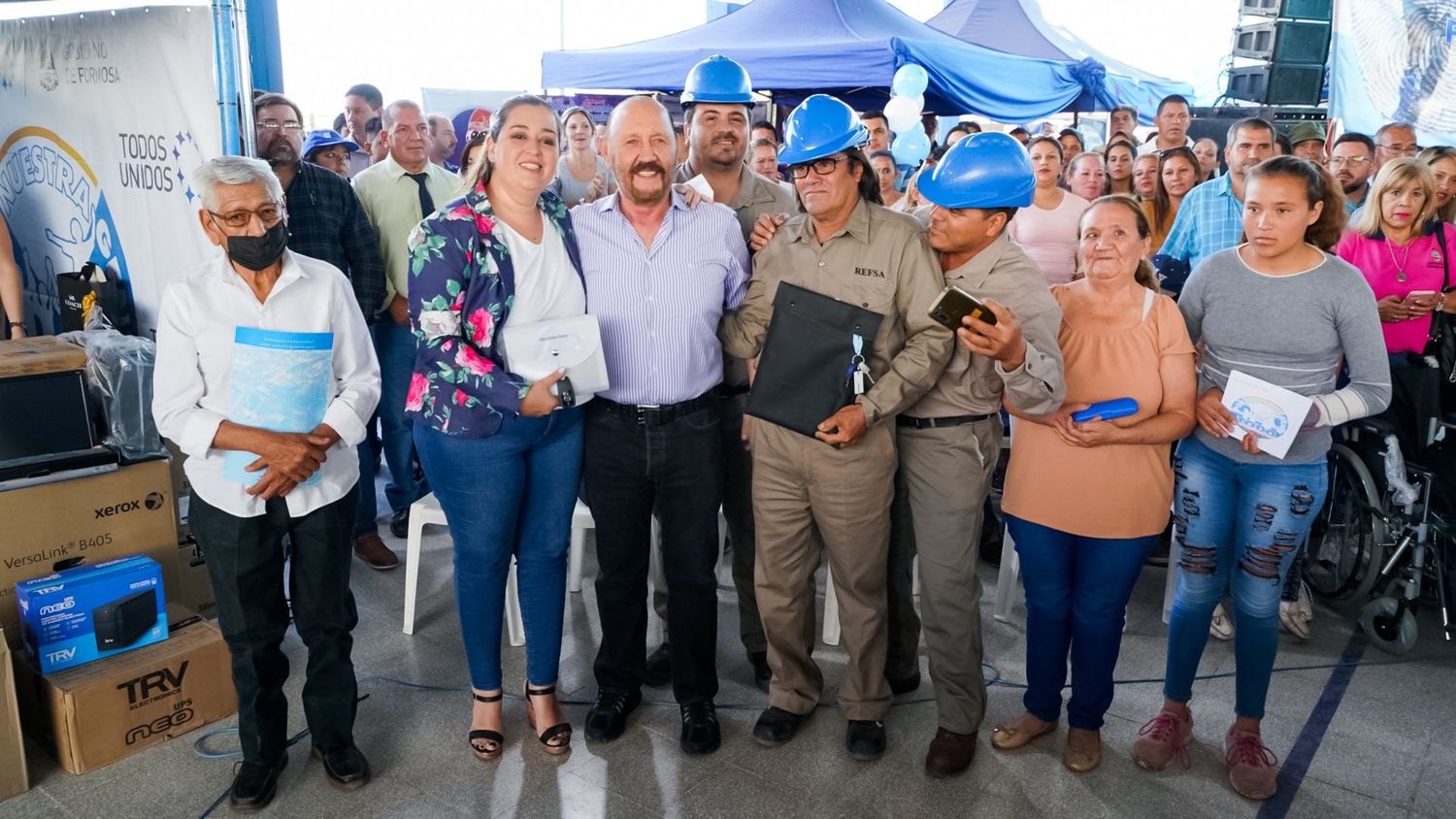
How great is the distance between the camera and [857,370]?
243 centimetres

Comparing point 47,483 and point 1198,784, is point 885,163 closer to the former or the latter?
point 1198,784

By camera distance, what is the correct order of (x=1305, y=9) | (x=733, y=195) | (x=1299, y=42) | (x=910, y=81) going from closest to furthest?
(x=733, y=195) < (x=1305, y=9) < (x=1299, y=42) < (x=910, y=81)

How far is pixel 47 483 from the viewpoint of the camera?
9.39 ft

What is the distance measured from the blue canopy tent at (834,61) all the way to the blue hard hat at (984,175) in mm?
6641

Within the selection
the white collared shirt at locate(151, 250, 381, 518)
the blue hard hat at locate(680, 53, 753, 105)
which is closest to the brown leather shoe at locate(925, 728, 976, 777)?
the white collared shirt at locate(151, 250, 381, 518)

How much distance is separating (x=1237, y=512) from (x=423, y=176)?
129 inches

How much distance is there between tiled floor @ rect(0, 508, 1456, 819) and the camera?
2.50m

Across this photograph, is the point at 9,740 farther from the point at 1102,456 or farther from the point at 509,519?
the point at 1102,456

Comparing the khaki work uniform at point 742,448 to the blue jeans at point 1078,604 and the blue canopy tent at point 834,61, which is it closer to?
the blue jeans at point 1078,604

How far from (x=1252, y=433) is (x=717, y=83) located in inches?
67.9

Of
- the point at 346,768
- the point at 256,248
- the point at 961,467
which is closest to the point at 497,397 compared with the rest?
the point at 256,248

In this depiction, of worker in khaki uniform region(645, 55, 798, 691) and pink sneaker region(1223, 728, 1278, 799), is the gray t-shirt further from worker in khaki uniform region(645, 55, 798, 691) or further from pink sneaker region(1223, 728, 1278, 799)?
worker in khaki uniform region(645, 55, 798, 691)

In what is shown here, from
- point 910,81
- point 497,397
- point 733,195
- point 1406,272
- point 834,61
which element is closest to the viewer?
point 497,397

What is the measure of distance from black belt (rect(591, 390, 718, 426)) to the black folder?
171 millimetres
